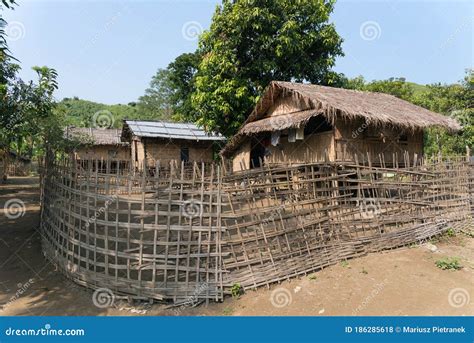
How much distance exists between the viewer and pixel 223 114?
14.0m

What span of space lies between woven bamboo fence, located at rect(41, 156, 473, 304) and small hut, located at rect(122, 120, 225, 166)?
11.0 m

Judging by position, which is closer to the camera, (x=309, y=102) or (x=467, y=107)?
(x=309, y=102)

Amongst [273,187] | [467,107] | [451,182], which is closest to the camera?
[273,187]

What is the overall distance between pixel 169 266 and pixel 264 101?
8.48 m

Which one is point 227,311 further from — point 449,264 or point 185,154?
point 185,154

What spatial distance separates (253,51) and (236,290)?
429 inches

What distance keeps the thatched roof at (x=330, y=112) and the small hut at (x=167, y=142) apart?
5752mm

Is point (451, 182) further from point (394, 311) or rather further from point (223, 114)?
point (223, 114)

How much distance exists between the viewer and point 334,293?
16.9 feet

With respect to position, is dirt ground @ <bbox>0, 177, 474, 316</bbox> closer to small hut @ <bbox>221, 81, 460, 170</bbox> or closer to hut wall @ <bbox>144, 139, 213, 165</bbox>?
small hut @ <bbox>221, 81, 460, 170</bbox>

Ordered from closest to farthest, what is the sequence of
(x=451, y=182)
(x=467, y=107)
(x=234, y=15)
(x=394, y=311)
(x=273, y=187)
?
(x=394, y=311) < (x=273, y=187) < (x=451, y=182) < (x=234, y=15) < (x=467, y=107)

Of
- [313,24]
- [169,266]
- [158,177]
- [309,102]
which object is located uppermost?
[313,24]

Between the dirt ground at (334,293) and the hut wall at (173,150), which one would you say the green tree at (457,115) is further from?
the dirt ground at (334,293)

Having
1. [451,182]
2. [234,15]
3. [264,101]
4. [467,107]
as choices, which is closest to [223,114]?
[264,101]
